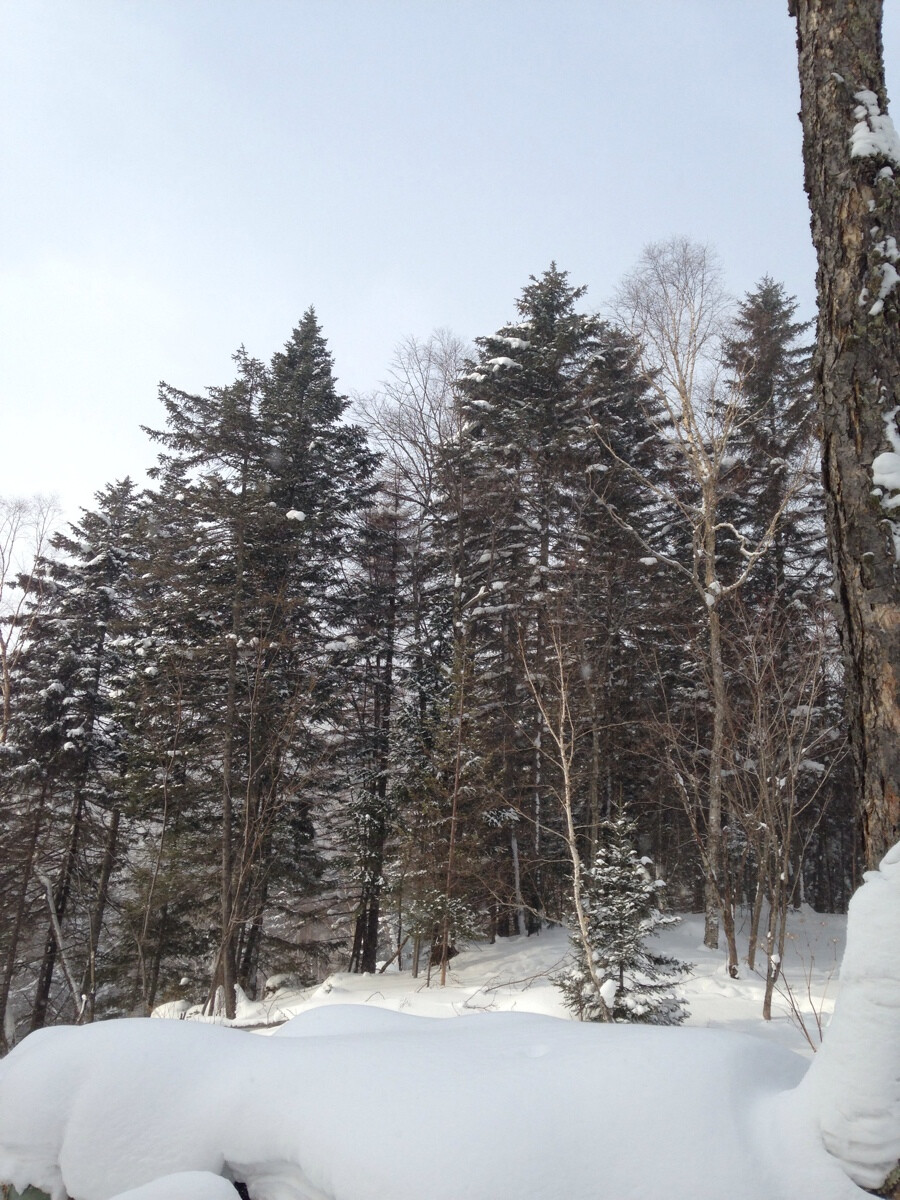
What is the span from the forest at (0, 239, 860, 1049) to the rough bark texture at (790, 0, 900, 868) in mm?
9146

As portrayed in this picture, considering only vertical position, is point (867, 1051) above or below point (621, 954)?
above

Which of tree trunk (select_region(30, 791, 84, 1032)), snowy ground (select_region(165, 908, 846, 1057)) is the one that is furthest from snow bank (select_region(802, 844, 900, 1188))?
tree trunk (select_region(30, 791, 84, 1032))

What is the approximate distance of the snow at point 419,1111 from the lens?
4.79 feet

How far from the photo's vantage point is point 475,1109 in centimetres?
157

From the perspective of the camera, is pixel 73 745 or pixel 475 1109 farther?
pixel 73 745

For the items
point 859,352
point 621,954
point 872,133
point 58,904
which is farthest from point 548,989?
point 58,904

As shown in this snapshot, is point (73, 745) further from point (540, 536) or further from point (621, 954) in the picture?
point (621, 954)

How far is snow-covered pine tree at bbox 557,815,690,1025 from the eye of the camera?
7.18 meters

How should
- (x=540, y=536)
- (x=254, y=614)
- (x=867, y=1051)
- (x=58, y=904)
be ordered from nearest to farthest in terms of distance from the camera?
(x=867, y=1051), (x=254, y=614), (x=58, y=904), (x=540, y=536)

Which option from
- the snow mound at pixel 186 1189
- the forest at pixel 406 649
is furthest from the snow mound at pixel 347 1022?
the forest at pixel 406 649

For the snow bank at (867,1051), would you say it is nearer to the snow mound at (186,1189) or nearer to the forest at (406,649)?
the snow mound at (186,1189)

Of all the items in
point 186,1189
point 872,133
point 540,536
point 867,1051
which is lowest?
point 186,1189

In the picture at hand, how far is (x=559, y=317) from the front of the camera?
18.1 m

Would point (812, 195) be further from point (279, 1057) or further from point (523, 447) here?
point (523, 447)
